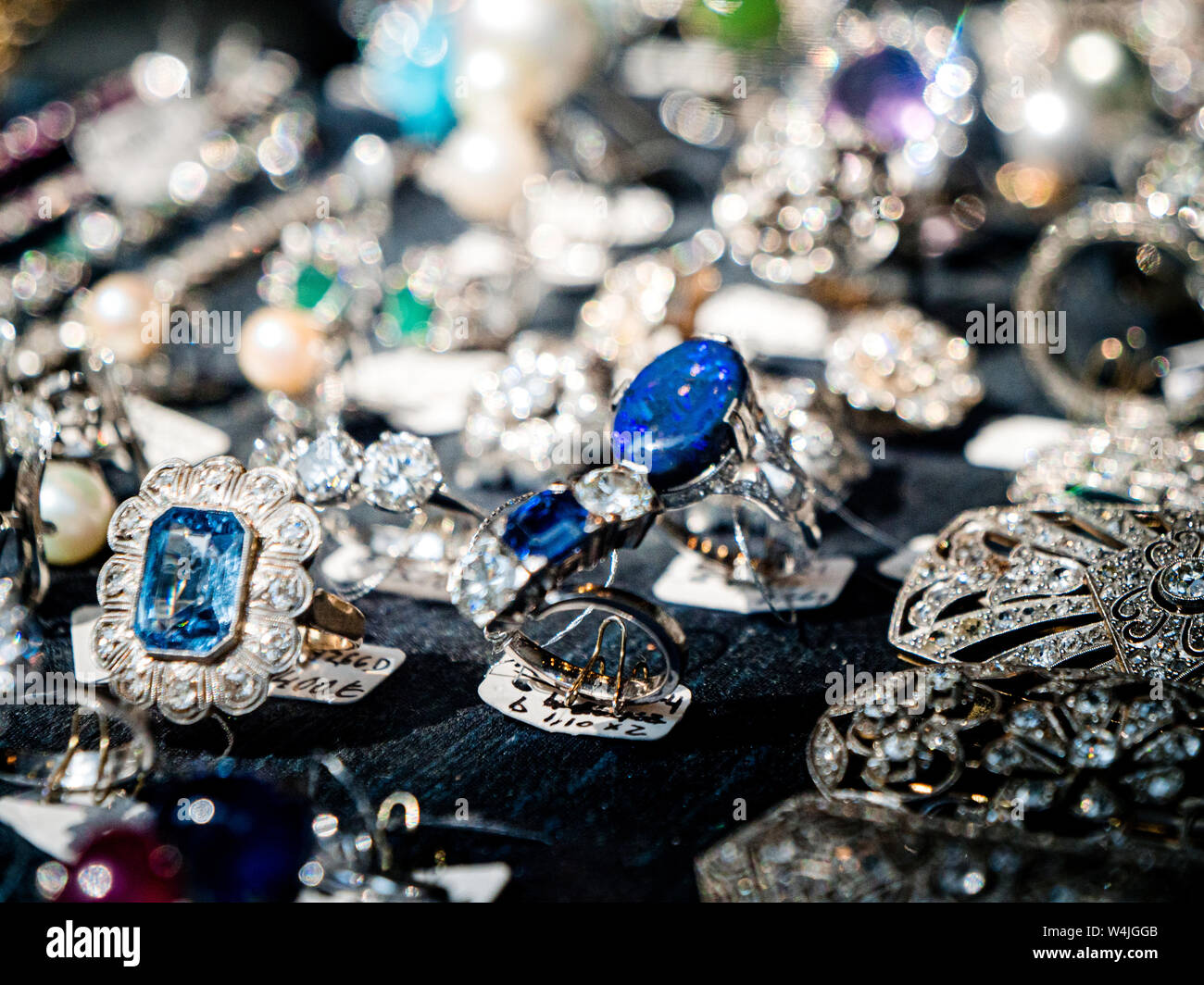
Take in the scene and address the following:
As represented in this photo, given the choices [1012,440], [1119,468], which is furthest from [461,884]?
[1012,440]

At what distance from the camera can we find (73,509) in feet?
4.75

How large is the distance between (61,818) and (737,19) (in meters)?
2.24

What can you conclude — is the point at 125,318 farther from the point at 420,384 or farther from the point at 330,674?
the point at 330,674

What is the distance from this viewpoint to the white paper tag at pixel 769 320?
200cm

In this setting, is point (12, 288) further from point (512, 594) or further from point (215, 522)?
point (512, 594)

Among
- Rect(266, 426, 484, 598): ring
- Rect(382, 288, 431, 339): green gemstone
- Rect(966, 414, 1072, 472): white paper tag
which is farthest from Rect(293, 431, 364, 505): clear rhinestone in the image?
Rect(966, 414, 1072, 472): white paper tag

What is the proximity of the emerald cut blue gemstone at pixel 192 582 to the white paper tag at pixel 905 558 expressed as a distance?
0.78 meters

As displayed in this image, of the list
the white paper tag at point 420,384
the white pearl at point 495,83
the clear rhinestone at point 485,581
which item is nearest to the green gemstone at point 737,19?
the white pearl at point 495,83

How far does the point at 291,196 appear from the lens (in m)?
2.54

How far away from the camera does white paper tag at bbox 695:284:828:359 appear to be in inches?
78.5

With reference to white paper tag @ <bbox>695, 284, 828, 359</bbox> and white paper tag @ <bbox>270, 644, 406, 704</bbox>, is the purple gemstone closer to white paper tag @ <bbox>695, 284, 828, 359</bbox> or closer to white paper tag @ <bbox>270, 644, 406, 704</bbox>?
white paper tag @ <bbox>695, 284, 828, 359</bbox>

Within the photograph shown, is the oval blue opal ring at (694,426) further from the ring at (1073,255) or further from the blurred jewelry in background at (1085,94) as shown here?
the blurred jewelry in background at (1085,94)

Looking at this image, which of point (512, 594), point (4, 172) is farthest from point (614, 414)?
point (4, 172)
